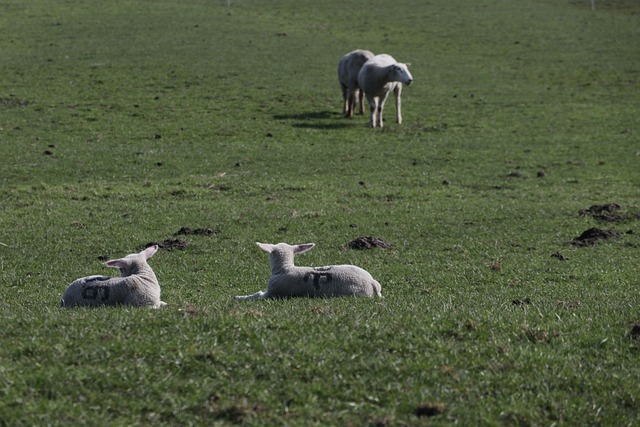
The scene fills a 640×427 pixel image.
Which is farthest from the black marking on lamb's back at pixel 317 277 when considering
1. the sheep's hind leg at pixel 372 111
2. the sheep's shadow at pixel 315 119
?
the sheep's hind leg at pixel 372 111

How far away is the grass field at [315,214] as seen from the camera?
Answer: 7.33 metres

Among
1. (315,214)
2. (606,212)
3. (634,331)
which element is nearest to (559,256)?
(606,212)

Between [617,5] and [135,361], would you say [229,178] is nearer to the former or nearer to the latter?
[135,361]

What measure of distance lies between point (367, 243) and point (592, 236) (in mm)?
4529

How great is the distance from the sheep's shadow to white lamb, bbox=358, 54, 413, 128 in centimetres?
112

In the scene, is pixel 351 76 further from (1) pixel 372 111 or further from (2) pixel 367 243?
(2) pixel 367 243

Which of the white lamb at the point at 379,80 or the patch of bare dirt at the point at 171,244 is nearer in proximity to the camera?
the patch of bare dirt at the point at 171,244

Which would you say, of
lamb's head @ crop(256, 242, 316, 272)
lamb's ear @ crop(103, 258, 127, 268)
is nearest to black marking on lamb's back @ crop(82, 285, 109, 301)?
lamb's ear @ crop(103, 258, 127, 268)

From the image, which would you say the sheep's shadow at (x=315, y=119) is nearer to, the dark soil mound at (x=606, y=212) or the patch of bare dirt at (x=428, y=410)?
the dark soil mound at (x=606, y=212)

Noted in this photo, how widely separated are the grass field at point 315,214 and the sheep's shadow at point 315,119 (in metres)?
0.18

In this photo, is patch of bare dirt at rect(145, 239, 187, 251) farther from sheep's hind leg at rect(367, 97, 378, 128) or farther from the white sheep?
sheep's hind leg at rect(367, 97, 378, 128)

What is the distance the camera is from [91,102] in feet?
113

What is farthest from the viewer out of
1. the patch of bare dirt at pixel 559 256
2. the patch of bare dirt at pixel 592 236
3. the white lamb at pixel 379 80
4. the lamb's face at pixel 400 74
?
the white lamb at pixel 379 80

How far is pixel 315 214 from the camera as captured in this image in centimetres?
1973
